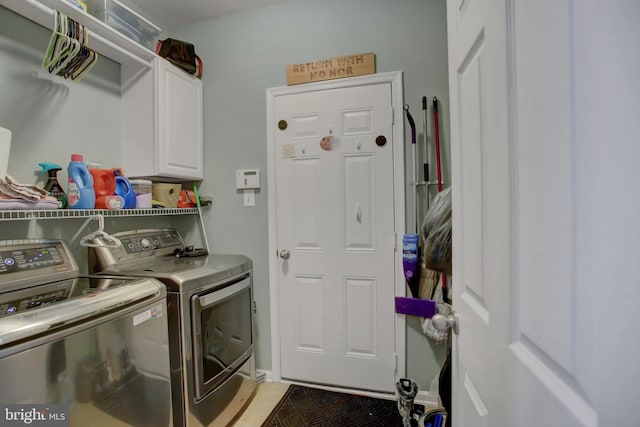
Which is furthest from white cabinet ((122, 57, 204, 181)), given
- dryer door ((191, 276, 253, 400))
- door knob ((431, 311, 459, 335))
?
door knob ((431, 311, 459, 335))

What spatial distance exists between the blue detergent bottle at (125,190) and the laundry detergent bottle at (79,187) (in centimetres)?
19

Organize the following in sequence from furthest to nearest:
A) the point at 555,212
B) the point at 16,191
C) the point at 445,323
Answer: the point at 16,191 → the point at 445,323 → the point at 555,212

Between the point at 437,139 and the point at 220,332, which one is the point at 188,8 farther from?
the point at 220,332

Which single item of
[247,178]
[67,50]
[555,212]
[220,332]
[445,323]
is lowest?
[220,332]

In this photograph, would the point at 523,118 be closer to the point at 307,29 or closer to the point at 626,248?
the point at 626,248

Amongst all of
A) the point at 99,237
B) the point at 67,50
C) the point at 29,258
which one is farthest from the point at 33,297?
the point at 67,50

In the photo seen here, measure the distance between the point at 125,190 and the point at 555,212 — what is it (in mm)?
2096

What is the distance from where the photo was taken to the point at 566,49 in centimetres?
37

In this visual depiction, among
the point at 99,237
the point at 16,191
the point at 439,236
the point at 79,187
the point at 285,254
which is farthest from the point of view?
the point at 285,254

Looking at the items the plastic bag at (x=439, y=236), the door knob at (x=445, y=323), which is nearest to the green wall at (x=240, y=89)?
the plastic bag at (x=439, y=236)

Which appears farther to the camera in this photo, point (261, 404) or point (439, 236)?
point (261, 404)

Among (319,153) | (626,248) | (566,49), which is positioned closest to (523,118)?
(566,49)

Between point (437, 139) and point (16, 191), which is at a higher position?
point (437, 139)

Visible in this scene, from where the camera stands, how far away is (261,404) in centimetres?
199
